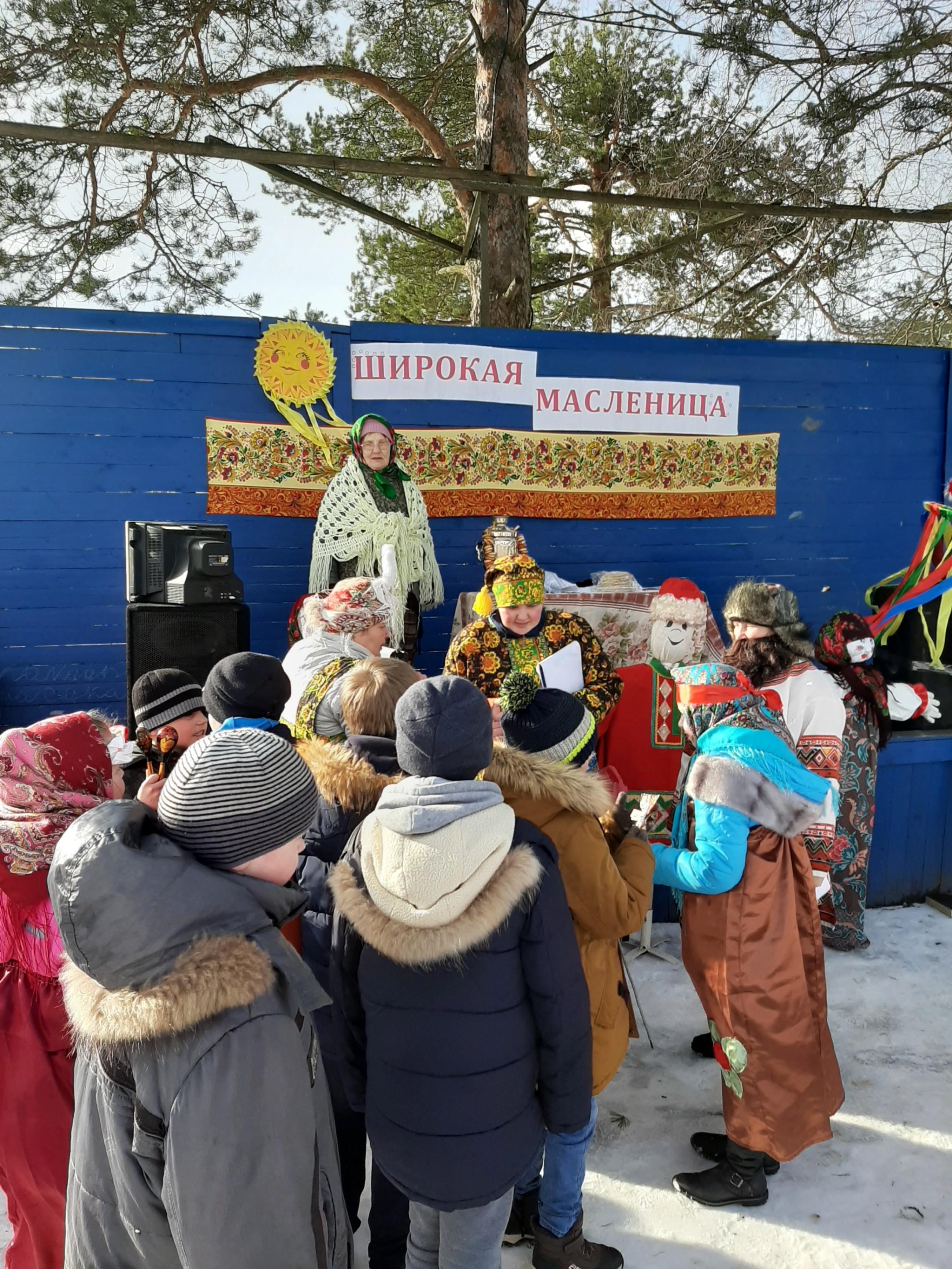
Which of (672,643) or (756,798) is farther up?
(672,643)

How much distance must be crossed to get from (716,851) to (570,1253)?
0.93m

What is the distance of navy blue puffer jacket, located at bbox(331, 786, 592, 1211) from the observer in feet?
4.61

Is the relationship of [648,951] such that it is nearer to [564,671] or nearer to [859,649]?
[564,671]

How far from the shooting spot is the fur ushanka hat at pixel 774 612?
8.70 ft

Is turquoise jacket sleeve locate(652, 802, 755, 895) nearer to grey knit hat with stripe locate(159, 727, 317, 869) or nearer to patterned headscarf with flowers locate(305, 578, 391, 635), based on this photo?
grey knit hat with stripe locate(159, 727, 317, 869)

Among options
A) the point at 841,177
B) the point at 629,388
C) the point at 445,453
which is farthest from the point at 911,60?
the point at 445,453

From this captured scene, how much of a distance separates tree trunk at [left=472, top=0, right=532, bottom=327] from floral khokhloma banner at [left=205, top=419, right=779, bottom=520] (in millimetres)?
2110

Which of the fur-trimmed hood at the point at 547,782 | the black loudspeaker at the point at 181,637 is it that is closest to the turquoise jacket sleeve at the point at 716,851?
the fur-trimmed hood at the point at 547,782

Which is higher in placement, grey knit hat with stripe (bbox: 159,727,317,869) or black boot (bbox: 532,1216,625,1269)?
grey knit hat with stripe (bbox: 159,727,317,869)

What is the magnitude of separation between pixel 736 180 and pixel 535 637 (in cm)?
518

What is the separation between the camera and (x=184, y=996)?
1.01m

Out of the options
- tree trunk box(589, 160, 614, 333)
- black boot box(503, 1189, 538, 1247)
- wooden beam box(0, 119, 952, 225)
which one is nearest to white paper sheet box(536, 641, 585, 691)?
black boot box(503, 1189, 538, 1247)

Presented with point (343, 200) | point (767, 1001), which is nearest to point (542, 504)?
point (343, 200)

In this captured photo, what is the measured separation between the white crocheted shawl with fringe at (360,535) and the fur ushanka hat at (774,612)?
1.91 meters
